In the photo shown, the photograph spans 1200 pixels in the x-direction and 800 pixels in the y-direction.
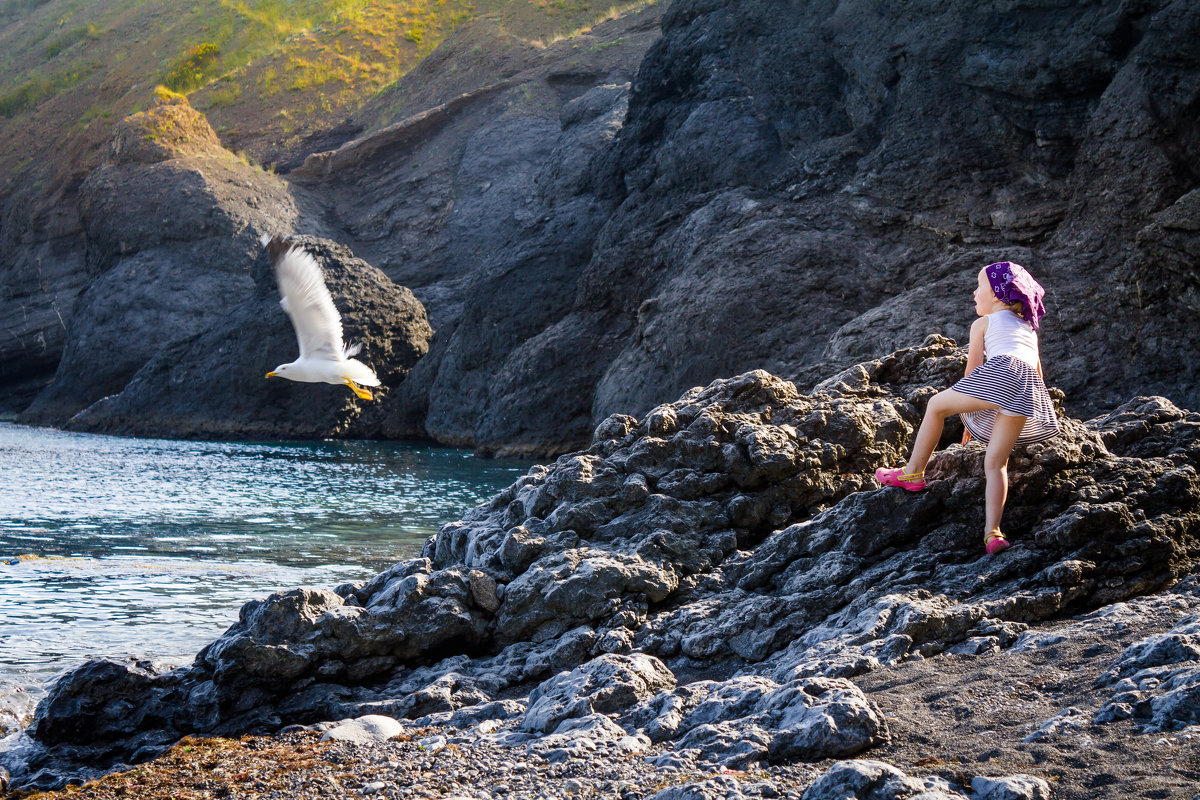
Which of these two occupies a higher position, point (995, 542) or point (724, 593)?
point (995, 542)

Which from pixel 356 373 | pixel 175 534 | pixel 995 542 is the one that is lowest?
pixel 175 534

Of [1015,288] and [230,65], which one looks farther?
[230,65]

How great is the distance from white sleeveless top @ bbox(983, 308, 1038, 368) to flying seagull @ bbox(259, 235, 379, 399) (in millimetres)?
8673

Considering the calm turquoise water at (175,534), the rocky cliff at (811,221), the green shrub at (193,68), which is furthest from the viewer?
the green shrub at (193,68)

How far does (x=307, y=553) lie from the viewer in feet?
43.1

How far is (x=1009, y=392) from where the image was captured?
5730 millimetres

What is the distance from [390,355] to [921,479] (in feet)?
100.0

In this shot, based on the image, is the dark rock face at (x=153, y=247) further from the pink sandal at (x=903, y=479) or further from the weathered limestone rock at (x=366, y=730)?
the pink sandal at (x=903, y=479)

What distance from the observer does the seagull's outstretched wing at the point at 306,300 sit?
12094 millimetres

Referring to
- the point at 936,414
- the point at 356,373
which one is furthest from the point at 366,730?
the point at 356,373

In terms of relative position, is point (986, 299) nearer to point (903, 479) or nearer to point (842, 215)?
point (903, 479)

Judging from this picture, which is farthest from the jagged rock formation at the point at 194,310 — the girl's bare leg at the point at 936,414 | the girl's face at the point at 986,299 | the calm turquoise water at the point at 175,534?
the girl's face at the point at 986,299

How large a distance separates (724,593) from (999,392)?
233 centimetres

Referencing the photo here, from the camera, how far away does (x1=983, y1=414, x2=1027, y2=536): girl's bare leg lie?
5.75 meters
